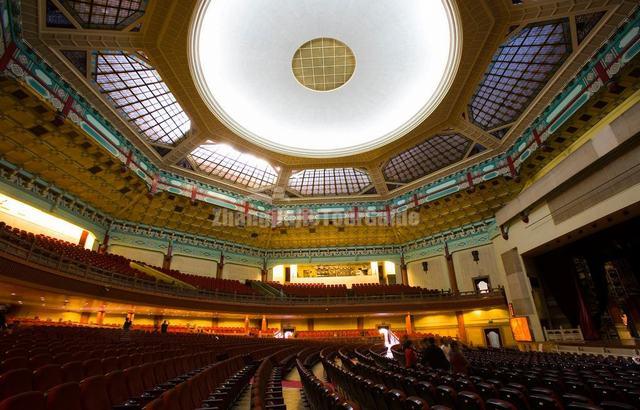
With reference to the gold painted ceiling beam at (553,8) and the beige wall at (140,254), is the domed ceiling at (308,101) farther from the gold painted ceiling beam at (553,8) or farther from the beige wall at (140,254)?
the beige wall at (140,254)

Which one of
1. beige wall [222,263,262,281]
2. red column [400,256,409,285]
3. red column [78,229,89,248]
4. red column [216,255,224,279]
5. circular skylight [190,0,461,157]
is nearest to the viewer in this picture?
circular skylight [190,0,461,157]

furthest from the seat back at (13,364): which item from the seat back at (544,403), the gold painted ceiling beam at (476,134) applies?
the gold painted ceiling beam at (476,134)

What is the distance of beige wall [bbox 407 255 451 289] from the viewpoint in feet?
65.2

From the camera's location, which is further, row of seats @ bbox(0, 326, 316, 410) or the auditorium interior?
the auditorium interior

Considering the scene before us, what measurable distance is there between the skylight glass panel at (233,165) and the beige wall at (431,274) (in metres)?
11.3

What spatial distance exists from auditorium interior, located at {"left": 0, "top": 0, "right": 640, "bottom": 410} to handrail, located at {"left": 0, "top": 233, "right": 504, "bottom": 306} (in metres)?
0.09

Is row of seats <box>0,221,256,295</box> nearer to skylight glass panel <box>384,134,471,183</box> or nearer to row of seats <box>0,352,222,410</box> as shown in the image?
row of seats <box>0,352,222,410</box>

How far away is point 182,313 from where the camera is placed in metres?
15.7

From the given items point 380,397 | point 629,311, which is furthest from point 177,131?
point 629,311

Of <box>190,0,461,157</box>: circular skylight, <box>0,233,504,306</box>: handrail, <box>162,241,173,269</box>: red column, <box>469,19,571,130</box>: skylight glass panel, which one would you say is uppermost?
<box>190,0,461,157</box>: circular skylight

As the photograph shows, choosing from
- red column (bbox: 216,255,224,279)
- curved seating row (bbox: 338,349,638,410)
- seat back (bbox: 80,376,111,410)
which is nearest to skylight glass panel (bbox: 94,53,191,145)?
red column (bbox: 216,255,224,279)

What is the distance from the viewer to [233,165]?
1903cm

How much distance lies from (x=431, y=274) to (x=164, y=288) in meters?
15.7

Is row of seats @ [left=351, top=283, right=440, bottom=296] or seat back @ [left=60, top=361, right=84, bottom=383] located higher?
row of seats @ [left=351, top=283, right=440, bottom=296]
